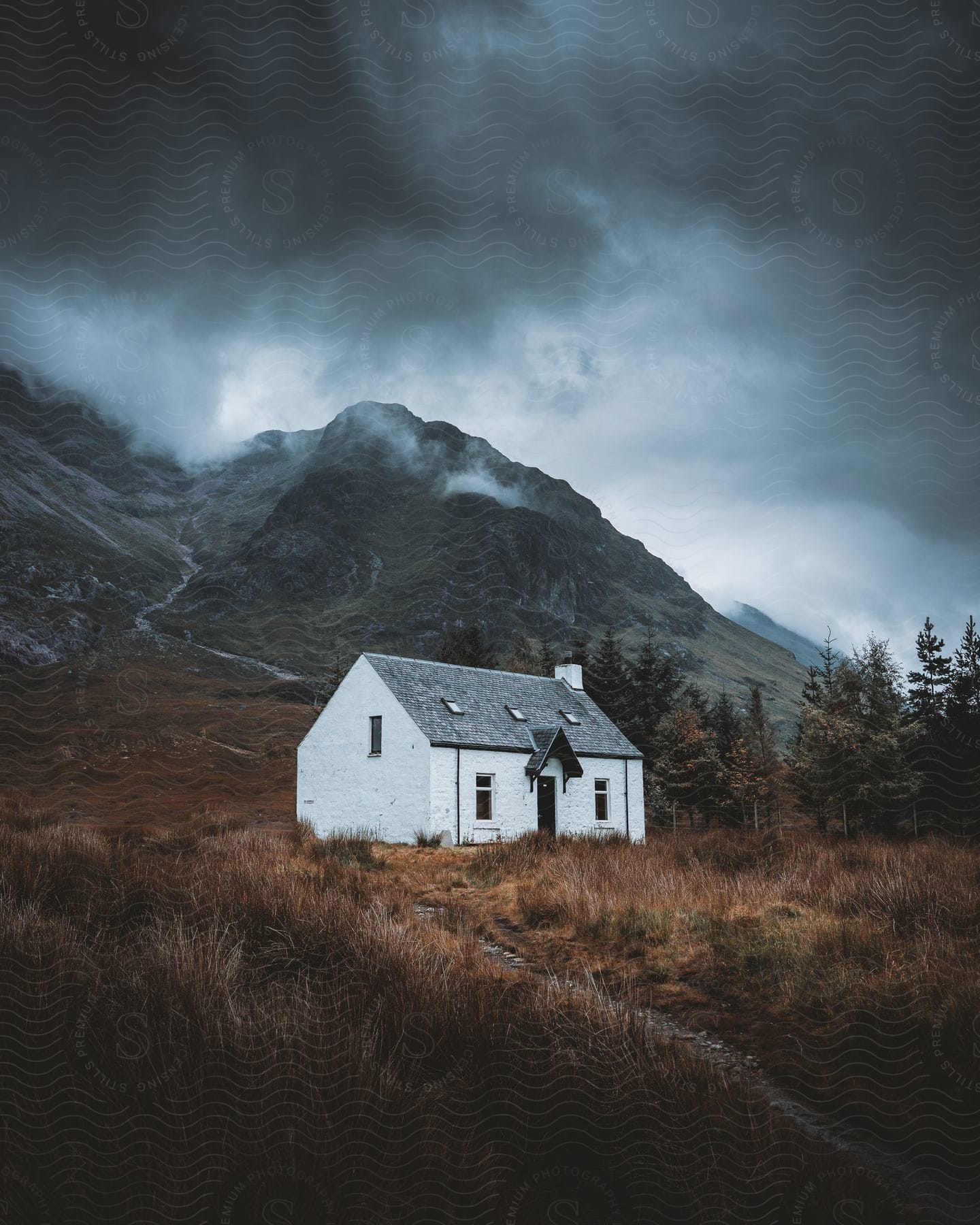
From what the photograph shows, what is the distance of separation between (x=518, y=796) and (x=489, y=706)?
11.7 feet

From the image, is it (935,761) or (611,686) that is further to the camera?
(611,686)

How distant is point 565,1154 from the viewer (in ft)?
11.4

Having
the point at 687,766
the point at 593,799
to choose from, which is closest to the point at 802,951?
the point at 593,799

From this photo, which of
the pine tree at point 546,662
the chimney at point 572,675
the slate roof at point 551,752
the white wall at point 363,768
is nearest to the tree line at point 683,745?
the pine tree at point 546,662

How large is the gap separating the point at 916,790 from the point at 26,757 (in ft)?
153

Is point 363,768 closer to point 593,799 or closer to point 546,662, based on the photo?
point 593,799

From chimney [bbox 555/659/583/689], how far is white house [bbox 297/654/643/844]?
13.0ft

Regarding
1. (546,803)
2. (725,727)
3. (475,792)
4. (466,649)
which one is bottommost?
(546,803)

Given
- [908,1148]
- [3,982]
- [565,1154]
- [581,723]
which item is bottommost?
[908,1148]

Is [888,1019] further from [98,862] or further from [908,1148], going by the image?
[98,862]

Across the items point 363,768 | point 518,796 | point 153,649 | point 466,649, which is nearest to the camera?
point 363,768

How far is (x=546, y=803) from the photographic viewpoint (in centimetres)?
2780

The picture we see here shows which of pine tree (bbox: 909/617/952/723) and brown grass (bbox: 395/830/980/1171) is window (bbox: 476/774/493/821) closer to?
brown grass (bbox: 395/830/980/1171)

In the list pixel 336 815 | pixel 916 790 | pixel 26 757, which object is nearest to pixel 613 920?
pixel 336 815
